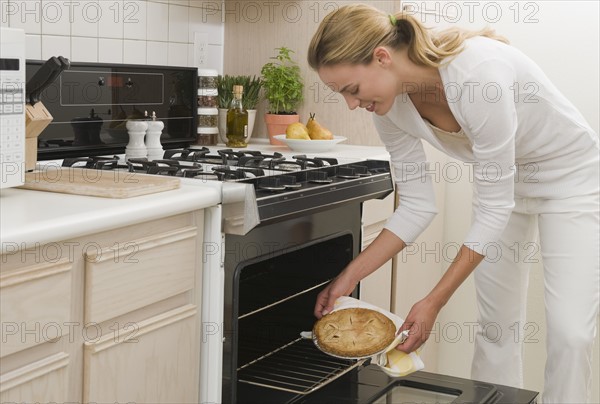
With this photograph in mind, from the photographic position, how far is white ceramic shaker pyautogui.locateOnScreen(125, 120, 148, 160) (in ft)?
7.34

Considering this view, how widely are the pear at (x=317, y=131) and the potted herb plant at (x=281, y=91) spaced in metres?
0.16

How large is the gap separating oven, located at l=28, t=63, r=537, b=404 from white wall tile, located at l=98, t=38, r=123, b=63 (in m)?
0.08

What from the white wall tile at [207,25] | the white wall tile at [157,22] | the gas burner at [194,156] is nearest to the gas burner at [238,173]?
the gas burner at [194,156]

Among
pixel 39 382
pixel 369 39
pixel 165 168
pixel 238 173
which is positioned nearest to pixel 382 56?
pixel 369 39

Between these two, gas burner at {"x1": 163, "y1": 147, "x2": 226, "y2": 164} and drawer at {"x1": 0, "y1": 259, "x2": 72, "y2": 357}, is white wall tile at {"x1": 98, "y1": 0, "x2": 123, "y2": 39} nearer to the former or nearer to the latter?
gas burner at {"x1": 163, "y1": 147, "x2": 226, "y2": 164}

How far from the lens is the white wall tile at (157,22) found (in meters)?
2.54

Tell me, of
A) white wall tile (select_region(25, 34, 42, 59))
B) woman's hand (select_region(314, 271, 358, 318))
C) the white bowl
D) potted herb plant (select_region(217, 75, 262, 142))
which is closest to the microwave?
white wall tile (select_region(25, 34, 42, 59))

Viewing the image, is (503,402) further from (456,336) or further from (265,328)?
(456,336)

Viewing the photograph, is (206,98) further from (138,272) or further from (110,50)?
(138,272)

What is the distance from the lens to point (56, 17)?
7.31 ft

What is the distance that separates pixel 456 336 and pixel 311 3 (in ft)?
4.24

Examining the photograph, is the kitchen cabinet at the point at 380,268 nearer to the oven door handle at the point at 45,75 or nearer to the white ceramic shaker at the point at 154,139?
the white ceramic shaker at the point at 154,139

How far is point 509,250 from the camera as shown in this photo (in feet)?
7.20

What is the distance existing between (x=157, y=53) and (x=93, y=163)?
68 cm
